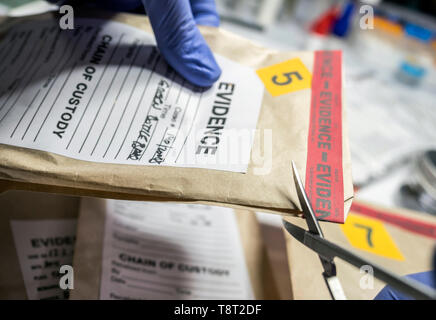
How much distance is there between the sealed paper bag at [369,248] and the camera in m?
0.39

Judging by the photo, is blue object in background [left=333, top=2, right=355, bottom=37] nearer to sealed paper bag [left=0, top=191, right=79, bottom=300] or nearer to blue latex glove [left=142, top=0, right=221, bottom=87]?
blue latex glove [left=142, top=0, right=221, bottom=87]

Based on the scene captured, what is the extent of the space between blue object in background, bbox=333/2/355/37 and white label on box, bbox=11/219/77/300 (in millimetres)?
932

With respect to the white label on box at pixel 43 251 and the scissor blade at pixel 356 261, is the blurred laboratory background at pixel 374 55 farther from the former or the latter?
the white label on box at pixel 43 251

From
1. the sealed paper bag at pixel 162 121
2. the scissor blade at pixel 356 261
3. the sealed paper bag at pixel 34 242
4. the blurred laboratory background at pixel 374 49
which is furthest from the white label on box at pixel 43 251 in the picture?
the blurred laboratory background at pixel 374 49

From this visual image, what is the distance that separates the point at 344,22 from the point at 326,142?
2.73ft

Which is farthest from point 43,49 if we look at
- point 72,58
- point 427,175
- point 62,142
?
point 427,175

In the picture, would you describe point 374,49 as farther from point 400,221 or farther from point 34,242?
point 34,242

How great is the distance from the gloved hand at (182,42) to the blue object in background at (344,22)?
768 millimetres

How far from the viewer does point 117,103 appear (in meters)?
0.33

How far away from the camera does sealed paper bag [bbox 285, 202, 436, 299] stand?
0.39 meters

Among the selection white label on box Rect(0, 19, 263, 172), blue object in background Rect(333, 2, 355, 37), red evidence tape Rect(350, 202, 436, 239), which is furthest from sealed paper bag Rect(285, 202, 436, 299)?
blue object in background Rect(333, 2, 355, 37)

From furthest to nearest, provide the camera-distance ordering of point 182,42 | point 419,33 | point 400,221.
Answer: point 419,33 < point 400,221 < point 182,42

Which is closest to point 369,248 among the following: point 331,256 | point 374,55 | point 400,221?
point 400,221

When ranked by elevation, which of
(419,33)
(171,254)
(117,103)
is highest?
(117,103)
